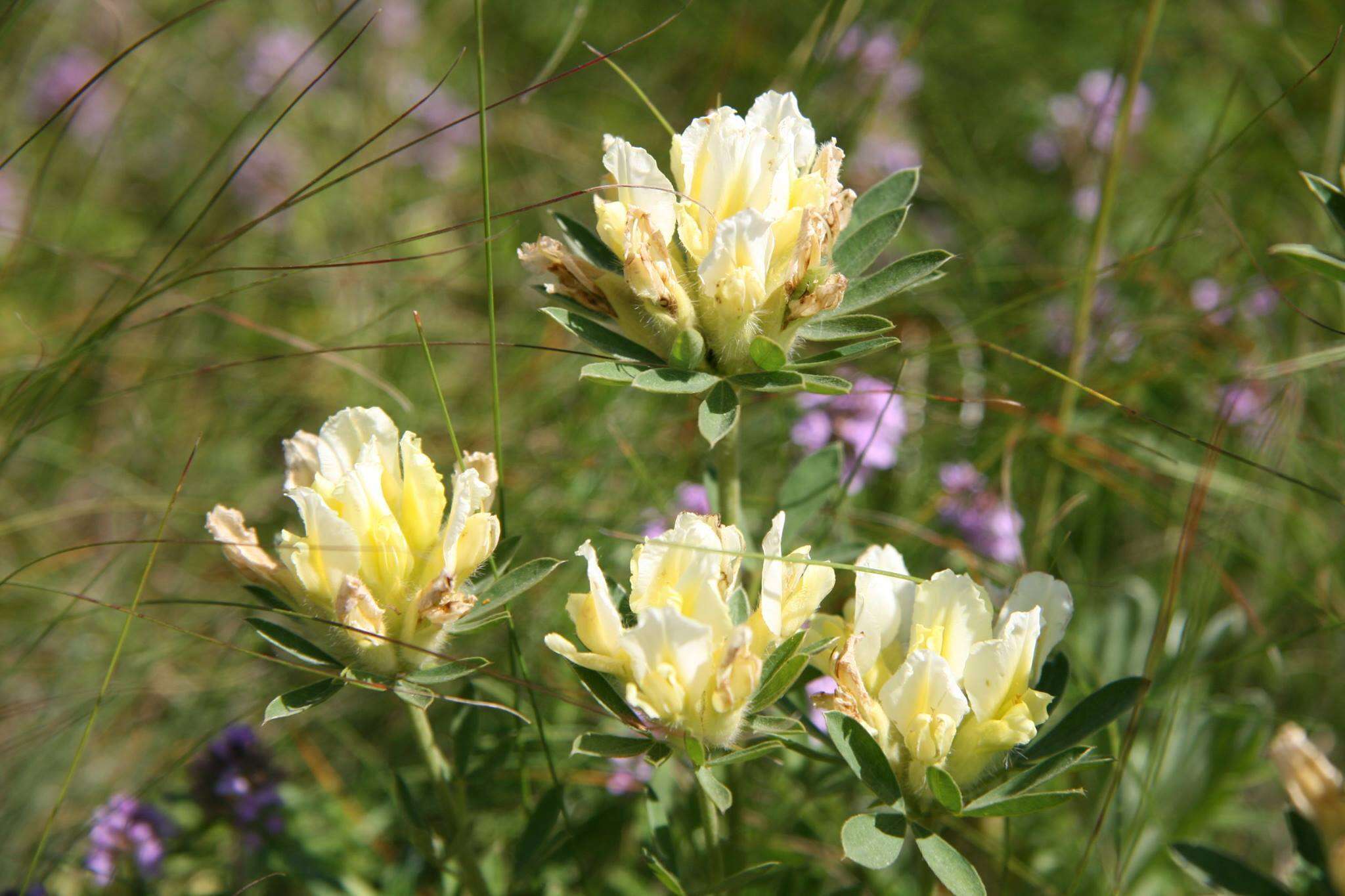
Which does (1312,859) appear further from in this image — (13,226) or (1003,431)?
(13,226)

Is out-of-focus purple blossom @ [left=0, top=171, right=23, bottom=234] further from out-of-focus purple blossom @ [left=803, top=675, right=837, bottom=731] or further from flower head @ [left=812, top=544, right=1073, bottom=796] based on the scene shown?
flower head @ [left=812, top=544, right=1073, bottom=796]

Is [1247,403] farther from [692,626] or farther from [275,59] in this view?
[275,59]

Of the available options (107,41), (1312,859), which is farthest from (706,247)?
(107,41)

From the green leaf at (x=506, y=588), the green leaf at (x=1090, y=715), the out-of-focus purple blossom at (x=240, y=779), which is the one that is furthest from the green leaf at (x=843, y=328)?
the out-of-focus purple blossom at (x=240, y=779)

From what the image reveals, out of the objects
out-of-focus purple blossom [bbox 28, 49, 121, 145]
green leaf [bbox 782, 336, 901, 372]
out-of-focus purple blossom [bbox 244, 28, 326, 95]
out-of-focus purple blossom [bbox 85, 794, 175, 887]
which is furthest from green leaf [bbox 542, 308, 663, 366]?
out-of-focus purple blossom [bbox 28, 49, 121, 145]

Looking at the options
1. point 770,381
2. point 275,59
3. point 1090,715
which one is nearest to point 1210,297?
point 1090,715
